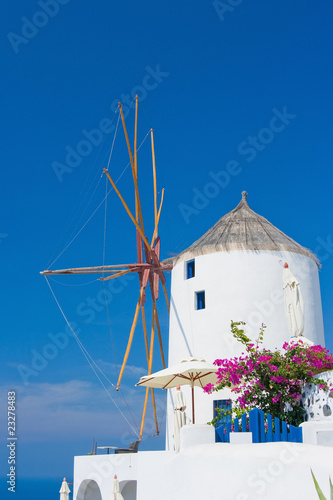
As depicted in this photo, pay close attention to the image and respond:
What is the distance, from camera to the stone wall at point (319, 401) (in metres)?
9.60

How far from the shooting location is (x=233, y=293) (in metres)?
16.1

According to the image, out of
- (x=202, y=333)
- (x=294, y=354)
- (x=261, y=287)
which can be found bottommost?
(x=294, y=354)

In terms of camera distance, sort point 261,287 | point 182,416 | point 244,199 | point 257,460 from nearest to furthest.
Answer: point 257,460, point 182,416, point 261,287, point 244,199

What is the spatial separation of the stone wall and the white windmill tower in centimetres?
509

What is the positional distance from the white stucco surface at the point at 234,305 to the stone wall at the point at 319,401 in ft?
16.6

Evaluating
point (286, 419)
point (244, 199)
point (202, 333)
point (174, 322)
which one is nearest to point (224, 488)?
point (286, 419)

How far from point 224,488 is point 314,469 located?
1.39 meters

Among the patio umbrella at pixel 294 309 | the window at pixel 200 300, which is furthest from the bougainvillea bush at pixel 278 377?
the window at pixel 200 300

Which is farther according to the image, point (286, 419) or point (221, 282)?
point (221, 282)

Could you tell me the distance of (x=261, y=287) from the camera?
1608 cm

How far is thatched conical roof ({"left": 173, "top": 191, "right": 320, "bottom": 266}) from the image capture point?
654 inches

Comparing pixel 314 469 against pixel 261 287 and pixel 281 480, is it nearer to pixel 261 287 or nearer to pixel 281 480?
pixel 281 480

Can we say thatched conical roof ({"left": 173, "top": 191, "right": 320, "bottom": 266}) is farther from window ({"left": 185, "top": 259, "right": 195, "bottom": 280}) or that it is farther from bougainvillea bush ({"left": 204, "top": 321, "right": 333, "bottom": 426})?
bougainvillea bush ({"left": 204, "top": 321, "right": 333, "bottom": 426})

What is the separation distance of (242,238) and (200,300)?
2172 millimetres
